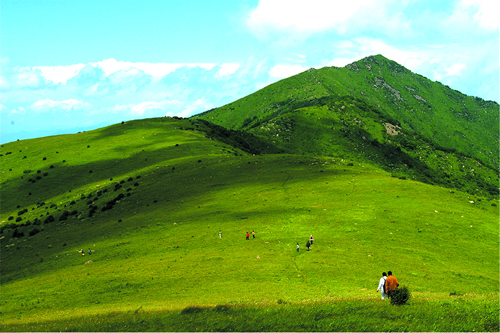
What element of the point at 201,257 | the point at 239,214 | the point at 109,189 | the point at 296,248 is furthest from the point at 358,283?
the point at 109,189

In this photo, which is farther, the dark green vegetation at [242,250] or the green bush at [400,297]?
the dark green vegetation at [242,250]

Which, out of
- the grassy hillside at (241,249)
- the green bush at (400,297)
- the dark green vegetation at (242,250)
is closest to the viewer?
the green bush at (400,297)

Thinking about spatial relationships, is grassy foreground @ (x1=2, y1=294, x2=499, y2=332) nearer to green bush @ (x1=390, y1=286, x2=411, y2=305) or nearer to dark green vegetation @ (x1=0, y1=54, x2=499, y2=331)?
dark green vegetation @ (x1=0, y1=54, x2=499, y2=331)

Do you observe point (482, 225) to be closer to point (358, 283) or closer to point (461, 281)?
point (461, 281)

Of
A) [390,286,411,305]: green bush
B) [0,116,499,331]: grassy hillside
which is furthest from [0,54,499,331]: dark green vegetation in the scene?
[390,286,411,305]: green bush

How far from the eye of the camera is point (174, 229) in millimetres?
56000

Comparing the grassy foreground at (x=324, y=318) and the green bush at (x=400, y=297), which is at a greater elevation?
the green bush at (x=400, y=297)

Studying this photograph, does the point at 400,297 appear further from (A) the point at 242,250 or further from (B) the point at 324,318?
(A) the point at 242,250

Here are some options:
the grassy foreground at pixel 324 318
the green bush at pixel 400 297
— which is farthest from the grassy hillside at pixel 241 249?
the green bush at pixel 400 297

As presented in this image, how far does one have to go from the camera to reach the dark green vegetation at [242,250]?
21.9 meters

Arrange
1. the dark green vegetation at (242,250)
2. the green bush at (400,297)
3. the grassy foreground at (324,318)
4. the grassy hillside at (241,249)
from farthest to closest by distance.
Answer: the grassy hillside at (241,249) < the dark green vegetation at (242,250) < the green bush at (400,297) < the grassy foreground at (324,318)

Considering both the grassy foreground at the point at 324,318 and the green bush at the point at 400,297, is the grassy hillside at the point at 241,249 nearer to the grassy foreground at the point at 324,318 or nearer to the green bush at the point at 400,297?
the grassy foreground at the point at 324,318

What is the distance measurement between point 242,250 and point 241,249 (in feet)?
1.52

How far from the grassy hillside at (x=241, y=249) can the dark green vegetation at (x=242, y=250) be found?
0.22 meters
